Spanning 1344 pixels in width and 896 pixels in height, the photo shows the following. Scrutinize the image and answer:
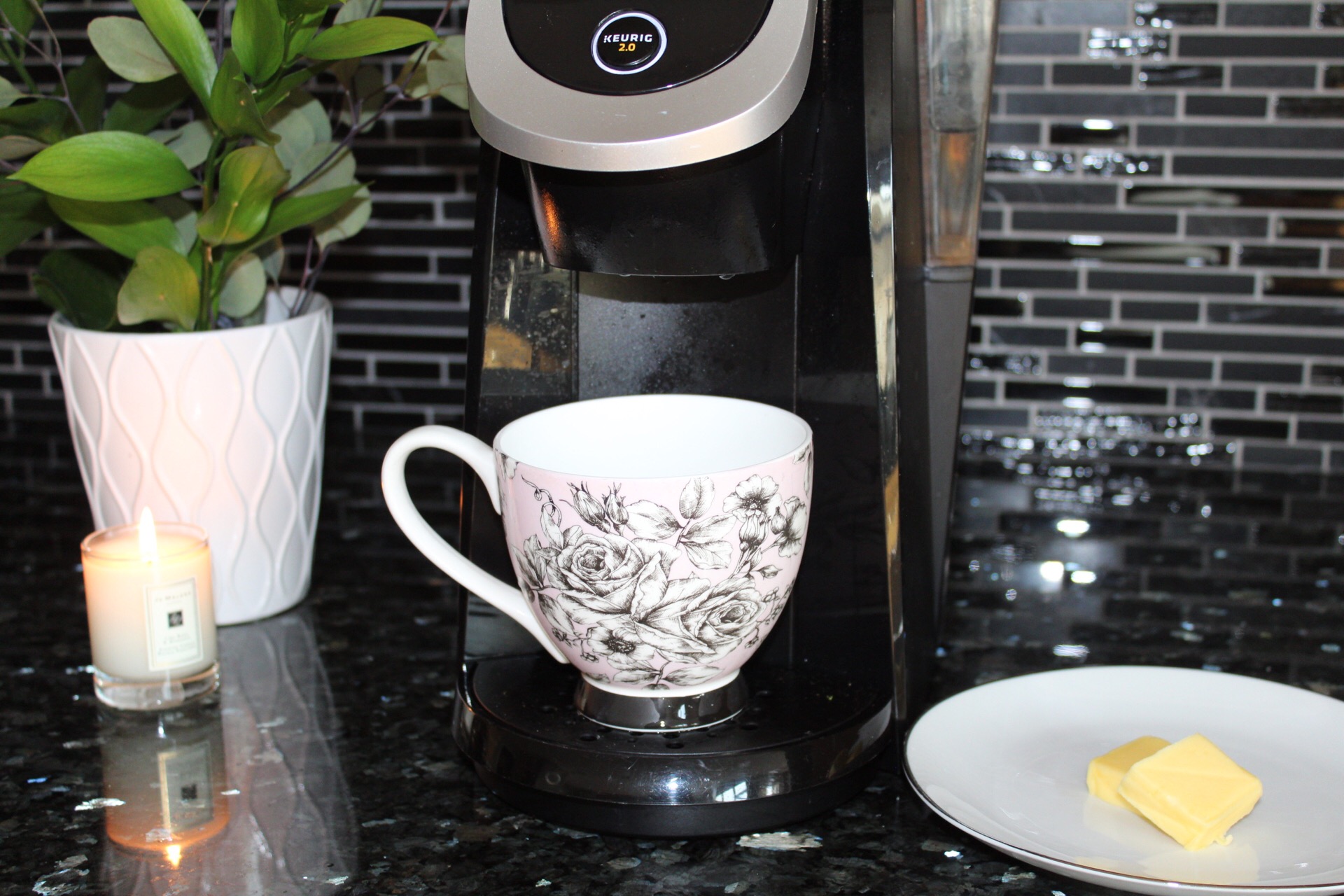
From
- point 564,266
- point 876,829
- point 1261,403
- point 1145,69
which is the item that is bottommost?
point 876,829

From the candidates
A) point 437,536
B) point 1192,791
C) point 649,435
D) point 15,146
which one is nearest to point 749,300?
point 649,435

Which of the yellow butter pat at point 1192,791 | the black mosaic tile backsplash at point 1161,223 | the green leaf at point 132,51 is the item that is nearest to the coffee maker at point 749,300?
the yellow butter pat at point 1192,791

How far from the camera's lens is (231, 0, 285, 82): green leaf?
1.99 ft

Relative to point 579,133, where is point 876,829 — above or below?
below

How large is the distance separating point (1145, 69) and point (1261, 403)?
1.00ft

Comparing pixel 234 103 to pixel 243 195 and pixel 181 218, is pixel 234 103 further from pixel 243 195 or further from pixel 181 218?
pixel 181 218

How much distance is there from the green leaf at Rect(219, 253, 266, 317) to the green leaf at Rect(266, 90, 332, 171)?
2.5 inches

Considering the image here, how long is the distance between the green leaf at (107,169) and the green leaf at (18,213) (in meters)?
0.10

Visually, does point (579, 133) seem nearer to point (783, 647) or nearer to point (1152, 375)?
point (783, 647)

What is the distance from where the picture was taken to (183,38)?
638 mm

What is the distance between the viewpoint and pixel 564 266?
0.56m

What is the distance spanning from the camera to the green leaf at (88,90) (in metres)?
0.77

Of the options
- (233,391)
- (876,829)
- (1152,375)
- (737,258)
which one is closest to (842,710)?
(876,829)

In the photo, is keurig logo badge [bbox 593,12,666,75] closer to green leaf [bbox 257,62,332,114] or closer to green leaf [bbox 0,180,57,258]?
green leaf [bbox 257,62,332,114]
